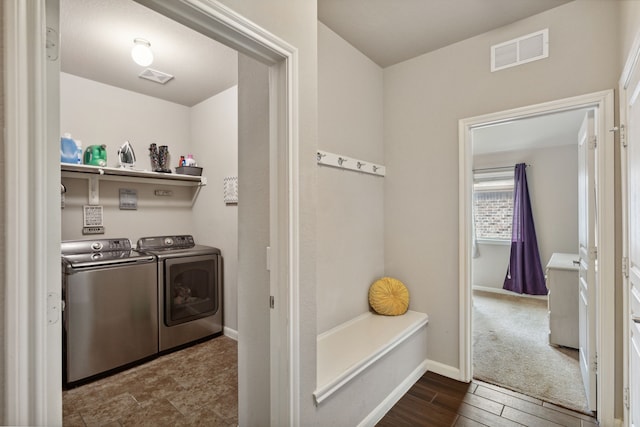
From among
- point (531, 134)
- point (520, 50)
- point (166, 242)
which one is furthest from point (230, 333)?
point (531, 134)

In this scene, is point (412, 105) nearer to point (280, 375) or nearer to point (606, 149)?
point (606, 149)

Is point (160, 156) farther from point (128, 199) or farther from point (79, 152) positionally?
point (79, 152)

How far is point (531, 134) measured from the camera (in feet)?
13.9

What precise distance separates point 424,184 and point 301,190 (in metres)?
1.53

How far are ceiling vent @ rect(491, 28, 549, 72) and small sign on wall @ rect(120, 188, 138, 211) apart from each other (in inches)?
137

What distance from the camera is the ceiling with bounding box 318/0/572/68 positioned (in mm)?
2020

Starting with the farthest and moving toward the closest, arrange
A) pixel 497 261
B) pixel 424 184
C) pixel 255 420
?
pixel 497 261 → pixel 424 184 → pixel 255 420

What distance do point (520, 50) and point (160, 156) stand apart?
3.36 metres

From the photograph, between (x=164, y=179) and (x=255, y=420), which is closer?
(x=255, y=420)

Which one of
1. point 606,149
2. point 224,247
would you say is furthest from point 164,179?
point 606,149

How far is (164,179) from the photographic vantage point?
3387 millimetres

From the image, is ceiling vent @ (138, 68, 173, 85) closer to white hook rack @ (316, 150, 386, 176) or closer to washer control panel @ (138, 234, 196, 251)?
washer control panel @ (138, 234, 196, 251)

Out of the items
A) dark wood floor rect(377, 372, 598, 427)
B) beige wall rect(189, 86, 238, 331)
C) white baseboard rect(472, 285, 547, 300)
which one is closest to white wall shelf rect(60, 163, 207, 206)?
beige wall rect(189, 86, 238, 331)

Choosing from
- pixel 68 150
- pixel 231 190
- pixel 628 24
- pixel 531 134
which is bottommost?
pixel 231 190
